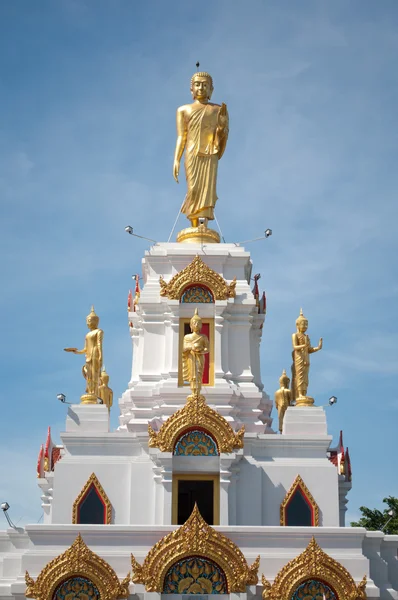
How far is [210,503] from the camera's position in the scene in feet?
80.1

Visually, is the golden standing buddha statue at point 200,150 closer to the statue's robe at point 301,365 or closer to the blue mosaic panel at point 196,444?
the statue's robe at point 301,365

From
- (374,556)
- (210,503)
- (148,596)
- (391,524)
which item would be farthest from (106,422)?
(391,524)

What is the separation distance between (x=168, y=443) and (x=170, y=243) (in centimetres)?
697

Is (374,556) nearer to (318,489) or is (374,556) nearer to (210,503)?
(318,489)

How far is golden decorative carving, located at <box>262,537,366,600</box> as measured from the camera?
22297mm

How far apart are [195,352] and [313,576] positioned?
6.20m

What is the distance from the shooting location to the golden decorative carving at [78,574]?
72.5ft

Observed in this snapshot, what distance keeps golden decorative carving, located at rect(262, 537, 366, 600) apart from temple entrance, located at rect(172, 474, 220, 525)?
2432mm

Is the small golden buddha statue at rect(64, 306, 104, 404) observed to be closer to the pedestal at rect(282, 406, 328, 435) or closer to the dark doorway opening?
the dark doorway opening

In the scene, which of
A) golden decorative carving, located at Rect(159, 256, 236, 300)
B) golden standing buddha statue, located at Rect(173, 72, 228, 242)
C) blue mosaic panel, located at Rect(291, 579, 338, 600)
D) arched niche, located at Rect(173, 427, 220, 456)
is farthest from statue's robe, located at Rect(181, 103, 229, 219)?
blue mosaic panel, located at Rect(291, 579, 338, 600)

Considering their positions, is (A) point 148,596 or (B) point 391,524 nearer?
(A) point 148,596

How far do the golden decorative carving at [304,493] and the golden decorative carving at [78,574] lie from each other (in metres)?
4.44

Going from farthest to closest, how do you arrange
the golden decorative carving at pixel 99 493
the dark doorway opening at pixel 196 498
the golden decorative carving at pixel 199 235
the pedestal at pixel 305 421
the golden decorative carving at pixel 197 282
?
the golden decorative carving at pixel 199 235, the golden decorative carving at pixel 197 282, the pedestal at pixel 305 421, the golden decorative carving at pixel 99 493, the dark doorway opening at pixel 196 498

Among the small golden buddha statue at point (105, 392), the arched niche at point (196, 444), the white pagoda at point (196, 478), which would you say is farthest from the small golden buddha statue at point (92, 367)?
the arched niche at point (196, 444)
